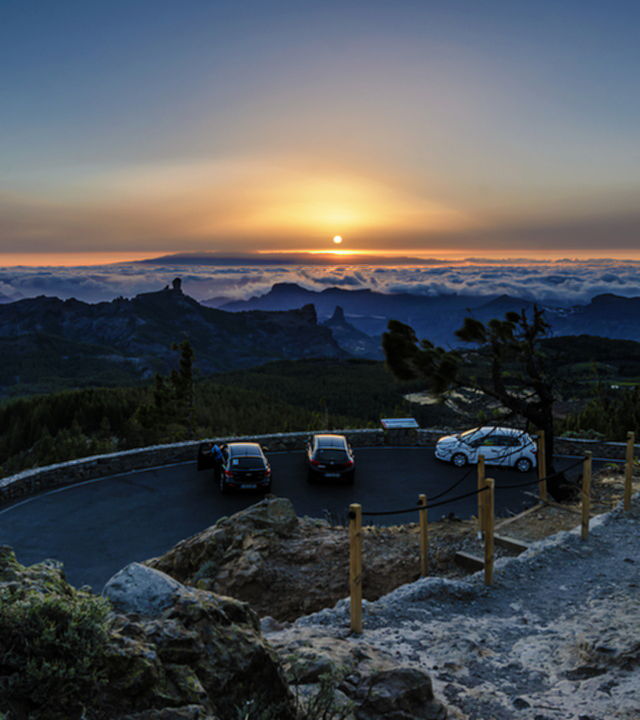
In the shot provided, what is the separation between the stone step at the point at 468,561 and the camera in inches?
380

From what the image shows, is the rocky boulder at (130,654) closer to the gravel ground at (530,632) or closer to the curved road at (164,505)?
the gravel ground at (530,632)

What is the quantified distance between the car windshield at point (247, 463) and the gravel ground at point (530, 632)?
931 centimetres

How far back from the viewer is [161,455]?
787 inches

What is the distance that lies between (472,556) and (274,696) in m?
6.78

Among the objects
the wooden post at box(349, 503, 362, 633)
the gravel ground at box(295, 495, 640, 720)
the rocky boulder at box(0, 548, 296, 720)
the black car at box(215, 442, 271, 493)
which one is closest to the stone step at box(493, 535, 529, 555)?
the gravel ground at box(295, 495, 640, 720)

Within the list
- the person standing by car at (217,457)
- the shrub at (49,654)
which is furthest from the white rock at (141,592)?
the person standing by car at (217,457)

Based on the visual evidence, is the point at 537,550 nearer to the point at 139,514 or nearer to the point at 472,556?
the point at 472,556

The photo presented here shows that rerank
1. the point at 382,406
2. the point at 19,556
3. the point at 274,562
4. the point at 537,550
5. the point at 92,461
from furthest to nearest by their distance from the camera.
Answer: the point at 382,406 → the point at 92,461 → the point at 19,556 → the point at 274,562 → the point at 537,550

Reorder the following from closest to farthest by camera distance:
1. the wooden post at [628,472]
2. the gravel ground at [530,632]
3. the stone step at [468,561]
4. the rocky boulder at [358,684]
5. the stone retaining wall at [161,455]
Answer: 1. the rocky boulder at [358,684]
2. the gravel ground at [530,632]
3. the stone step at [468,561]
4. the wooden post at [628,472]
5. the stone retaining wall at [161,455]

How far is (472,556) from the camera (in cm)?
986

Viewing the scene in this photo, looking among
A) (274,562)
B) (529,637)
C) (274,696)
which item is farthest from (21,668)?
(274,562)

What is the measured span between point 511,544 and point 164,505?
9.96 metres

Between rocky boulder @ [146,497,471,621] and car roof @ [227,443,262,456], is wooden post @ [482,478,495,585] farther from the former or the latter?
car roof @ [227,443,262,456]

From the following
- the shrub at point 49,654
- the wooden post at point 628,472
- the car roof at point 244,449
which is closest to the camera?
the shrub at point 49,654
